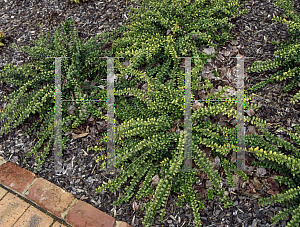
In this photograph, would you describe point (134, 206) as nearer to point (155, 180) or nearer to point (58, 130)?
point (155, 180)

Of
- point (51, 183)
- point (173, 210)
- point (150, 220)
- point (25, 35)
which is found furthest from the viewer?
point (25, 35)

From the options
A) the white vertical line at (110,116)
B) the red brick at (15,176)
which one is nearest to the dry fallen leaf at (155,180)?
the white vertical line at (110,116)

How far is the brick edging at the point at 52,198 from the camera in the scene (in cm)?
195

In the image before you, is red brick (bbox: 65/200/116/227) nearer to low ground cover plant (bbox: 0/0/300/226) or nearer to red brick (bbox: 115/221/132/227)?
red brick (bbox: 115/221/132/227)

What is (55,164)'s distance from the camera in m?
2.29

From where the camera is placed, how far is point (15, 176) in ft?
7.45

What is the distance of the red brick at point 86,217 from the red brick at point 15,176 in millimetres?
634

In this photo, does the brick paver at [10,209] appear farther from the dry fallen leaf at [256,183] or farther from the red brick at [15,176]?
the dry fallen leaf at [256,183]

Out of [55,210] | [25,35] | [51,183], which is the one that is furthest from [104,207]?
[25,35]

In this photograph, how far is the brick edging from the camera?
6.38ft

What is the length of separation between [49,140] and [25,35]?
1973 mm

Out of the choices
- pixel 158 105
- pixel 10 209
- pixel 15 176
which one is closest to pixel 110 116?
pixel 158 105

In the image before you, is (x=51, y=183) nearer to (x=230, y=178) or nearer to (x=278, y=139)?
(x=230, y=178)

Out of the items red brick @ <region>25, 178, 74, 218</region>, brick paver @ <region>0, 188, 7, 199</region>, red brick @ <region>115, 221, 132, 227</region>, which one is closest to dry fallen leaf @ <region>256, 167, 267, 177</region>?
red brick @ <region>115, 221, 132, 227</region>
